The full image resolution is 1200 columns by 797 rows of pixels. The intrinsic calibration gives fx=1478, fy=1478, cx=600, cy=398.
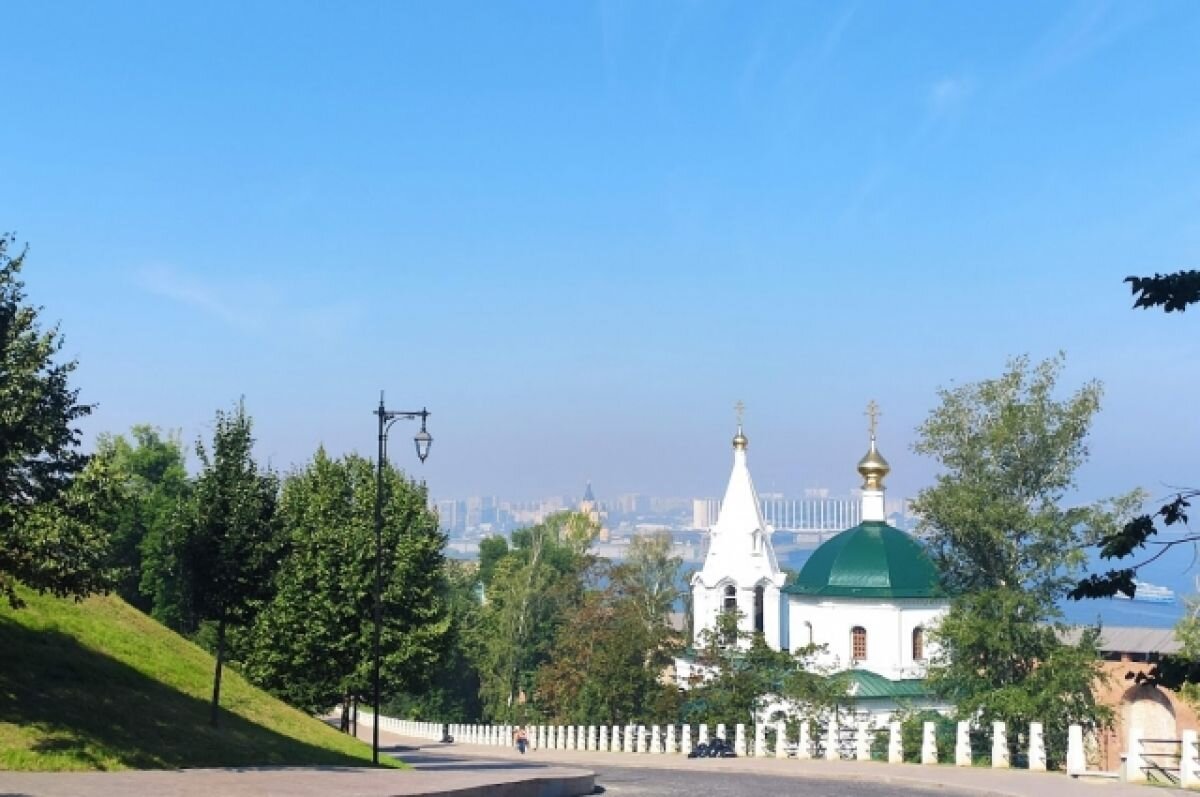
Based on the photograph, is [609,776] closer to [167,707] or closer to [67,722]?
[167,707]

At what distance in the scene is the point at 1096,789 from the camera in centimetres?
2497

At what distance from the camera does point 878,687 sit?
5691cm

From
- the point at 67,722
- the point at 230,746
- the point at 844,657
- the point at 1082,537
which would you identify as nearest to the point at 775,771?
the point at 1082,537

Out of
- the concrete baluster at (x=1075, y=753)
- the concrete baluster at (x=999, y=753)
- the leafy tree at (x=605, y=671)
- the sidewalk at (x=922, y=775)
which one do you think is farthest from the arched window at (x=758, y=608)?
the concrete baluster at (x=1075, y=753)

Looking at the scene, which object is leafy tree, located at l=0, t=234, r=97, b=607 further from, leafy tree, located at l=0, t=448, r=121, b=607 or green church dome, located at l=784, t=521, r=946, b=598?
green church dome, located at l=784, t=521, r=946, b=598

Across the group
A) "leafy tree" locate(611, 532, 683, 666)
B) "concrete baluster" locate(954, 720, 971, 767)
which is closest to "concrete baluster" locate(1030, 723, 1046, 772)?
"concrete baluster" locate(954, 720, 971, 767)

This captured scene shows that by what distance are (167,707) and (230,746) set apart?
1895 mm

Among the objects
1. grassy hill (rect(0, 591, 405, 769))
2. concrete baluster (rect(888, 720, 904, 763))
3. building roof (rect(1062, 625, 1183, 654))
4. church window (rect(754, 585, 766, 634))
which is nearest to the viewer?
grassy hill (rect(0, 591, 405, 769))

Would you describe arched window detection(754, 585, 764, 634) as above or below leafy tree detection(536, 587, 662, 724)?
above

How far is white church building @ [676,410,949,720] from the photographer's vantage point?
189 ft

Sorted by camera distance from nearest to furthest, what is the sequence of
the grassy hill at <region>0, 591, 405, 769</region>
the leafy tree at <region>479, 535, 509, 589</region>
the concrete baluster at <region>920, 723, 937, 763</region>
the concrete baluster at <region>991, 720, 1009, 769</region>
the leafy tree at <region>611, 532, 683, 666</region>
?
the grassy hill at <region>0, 591, 405, 769</region>, the concrete baluster at <region>991, 720, 1009, 769</region>, the concrete baluster at <region>920, 723, 937, 763</region>, the leafy tree at <region>611, 532, 683, 666</region>, the leafy tree at <region>479, 535, 509, 589</region>

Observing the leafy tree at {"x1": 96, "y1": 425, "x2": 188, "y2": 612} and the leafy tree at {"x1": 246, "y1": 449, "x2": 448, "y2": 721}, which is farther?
the leafy tree at {"x1": 96, "y1": 425, "x2": 188, "y2": 612}

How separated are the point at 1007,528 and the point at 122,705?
83.7 ft

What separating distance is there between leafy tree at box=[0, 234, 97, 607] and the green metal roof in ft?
134
